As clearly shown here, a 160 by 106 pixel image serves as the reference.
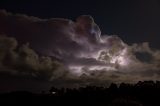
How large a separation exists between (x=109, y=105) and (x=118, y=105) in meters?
15.3

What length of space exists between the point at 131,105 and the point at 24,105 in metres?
72.5

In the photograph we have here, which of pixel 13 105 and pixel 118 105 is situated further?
pixel 13 105

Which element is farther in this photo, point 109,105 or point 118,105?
point 109,105

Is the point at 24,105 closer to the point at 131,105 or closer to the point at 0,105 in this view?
the point at 0,105

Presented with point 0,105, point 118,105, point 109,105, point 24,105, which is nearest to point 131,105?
point 118,105

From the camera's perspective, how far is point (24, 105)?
199625mm

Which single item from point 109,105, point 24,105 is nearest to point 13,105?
point 24,105

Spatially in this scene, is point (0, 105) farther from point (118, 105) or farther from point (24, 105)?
point (118, 105)

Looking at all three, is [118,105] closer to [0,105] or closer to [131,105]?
[131,105]

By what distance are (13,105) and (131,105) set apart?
7953 cm

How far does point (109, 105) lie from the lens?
198000 millimetres

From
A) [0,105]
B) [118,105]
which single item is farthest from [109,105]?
[0,105]

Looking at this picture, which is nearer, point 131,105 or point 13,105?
point 131,105

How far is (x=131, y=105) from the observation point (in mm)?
178875
